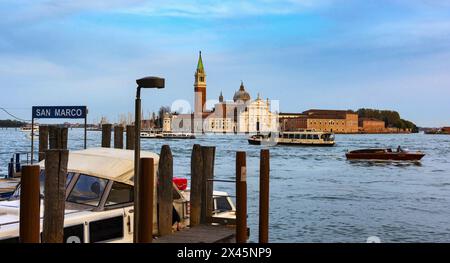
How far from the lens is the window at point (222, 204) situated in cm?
1123

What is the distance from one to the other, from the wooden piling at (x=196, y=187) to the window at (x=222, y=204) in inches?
54.1

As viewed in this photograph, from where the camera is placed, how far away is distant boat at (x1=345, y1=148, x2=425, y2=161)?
55.4 meters

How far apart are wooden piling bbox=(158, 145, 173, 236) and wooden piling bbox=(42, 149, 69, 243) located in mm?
2506

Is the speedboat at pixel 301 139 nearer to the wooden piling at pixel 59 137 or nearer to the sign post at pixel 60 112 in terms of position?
the wooden piling at pixel 59 137

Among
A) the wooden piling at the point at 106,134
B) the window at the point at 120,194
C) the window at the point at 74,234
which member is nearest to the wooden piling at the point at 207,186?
the window at the point at 120,194

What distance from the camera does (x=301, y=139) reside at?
96.6 m

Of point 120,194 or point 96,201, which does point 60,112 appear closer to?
point 120,194

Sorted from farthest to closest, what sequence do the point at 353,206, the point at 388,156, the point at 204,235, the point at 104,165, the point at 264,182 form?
the point at 388,156
the point at 353,206
the point at 264,182
the point at 204,235
the point at 104,165

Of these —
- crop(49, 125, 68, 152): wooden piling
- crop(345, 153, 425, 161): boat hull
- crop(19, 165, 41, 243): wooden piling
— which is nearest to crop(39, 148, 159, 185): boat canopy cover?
crop(19, 165, 41, 243): wooden piling

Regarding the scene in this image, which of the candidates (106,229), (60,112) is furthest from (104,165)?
(60,112)

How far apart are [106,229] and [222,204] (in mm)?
4055

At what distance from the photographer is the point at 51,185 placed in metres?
6.46
